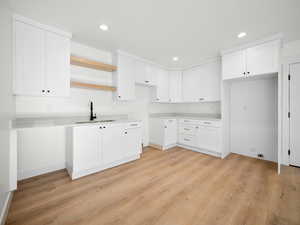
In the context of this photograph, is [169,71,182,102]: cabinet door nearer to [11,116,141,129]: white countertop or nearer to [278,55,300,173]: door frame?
[278,55,300,173]: door frame

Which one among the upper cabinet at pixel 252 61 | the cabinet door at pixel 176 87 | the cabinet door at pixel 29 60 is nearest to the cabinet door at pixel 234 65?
the upper cabinet at pixel 252 61

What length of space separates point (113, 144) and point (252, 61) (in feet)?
10.5

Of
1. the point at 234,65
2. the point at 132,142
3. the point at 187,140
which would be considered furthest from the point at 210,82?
the point at 132,142

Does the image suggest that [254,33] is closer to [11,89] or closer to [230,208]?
[230,208]

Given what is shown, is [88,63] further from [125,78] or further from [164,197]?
[164,197]

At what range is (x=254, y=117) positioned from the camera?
2920 millimetres

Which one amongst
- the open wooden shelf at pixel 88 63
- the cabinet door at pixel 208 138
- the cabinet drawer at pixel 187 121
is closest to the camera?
the open wooden shelf at pixel 88 63

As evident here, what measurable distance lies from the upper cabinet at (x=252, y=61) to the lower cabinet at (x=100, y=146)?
2404 millimetres

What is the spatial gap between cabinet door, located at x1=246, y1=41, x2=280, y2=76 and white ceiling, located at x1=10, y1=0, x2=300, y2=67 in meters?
0.22

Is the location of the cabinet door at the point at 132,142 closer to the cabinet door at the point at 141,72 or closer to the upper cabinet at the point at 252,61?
the cabinet door at the point at 141,72

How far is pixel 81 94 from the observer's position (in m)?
2.59

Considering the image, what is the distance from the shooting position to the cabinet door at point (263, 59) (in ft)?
7.22

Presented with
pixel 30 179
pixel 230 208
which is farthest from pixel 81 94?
pixel 230 208

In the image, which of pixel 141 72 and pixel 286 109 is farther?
pixel 141 72
